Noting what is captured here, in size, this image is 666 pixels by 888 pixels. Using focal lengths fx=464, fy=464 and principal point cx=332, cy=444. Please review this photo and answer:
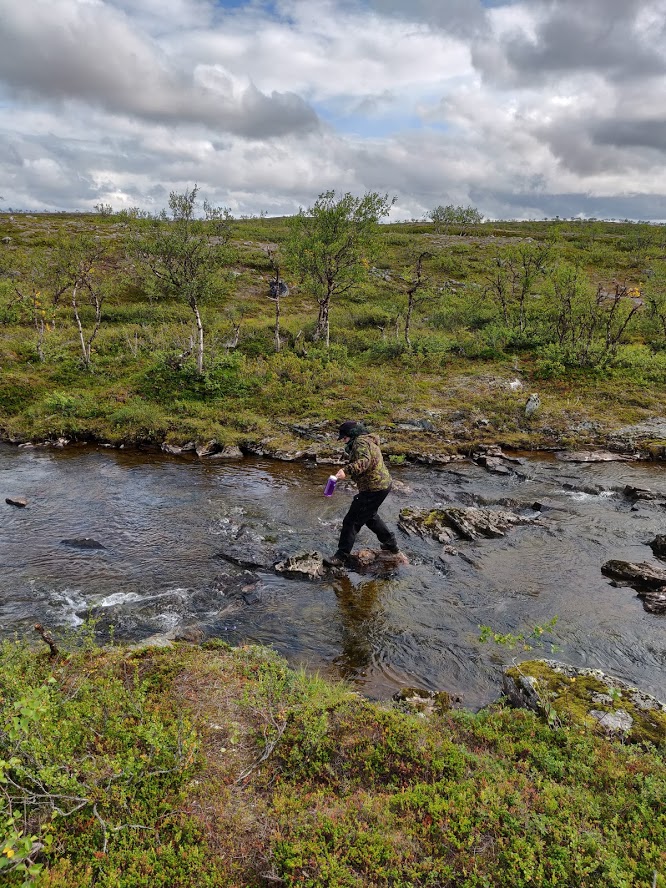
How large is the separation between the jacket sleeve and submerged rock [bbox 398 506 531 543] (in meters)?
4.27

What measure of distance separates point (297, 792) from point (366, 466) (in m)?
8.04

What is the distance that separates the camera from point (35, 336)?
1465 inches

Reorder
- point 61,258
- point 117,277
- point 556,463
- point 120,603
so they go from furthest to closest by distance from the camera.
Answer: point 117,277
point 61,258
point 556,463
point 120,603

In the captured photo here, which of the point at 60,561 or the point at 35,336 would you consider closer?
the point at 60,561

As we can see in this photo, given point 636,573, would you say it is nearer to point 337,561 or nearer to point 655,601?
point 655,601

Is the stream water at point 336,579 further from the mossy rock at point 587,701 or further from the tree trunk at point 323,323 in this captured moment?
the tree trunk at point 323,323

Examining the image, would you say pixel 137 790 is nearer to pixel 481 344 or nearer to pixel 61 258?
pixel 61 258

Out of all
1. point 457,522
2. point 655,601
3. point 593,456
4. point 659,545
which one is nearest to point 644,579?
point 655,601

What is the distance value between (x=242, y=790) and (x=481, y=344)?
3707 cm

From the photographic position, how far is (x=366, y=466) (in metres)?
12.8

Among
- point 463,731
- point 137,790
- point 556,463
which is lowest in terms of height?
point 556,463

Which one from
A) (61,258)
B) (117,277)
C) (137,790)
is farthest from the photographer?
(117,277)

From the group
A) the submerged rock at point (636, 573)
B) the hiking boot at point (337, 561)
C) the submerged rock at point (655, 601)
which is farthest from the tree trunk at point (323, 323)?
the submerged rock at point (655, 601)

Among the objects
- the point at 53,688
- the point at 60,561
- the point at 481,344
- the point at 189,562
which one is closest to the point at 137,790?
the point at 53,688
